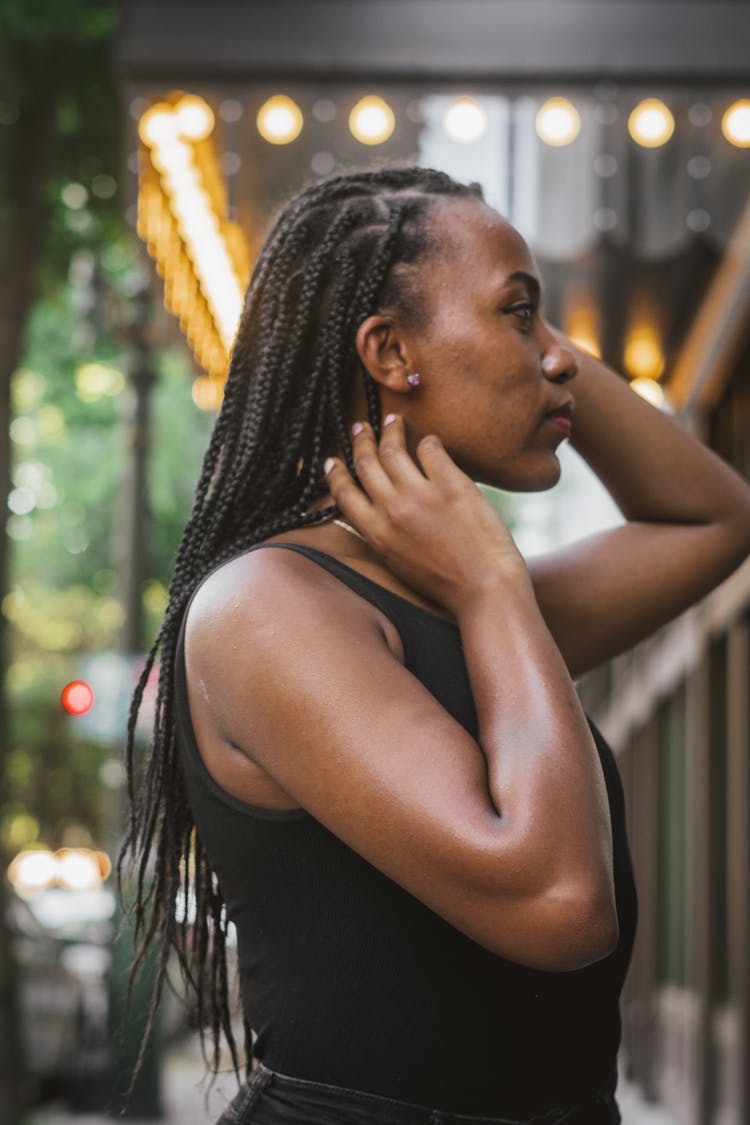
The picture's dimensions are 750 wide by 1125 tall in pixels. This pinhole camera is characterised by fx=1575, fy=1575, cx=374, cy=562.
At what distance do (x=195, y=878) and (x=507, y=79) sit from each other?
395cm

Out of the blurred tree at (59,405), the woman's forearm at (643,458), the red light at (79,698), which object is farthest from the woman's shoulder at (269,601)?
the red light at (79,698)

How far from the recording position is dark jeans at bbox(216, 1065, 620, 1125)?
6.16 feet

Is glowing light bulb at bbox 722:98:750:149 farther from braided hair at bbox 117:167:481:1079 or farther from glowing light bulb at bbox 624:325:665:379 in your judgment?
braided hair at bbox 117:167:481:1079

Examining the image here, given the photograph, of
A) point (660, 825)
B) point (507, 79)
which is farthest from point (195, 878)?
point (660, 825)

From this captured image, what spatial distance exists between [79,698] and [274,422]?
10016 millimetres

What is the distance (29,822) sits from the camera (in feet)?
136

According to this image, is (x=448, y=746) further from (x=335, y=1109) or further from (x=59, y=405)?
(x=59, y=405)

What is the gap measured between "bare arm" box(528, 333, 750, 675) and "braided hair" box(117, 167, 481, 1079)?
1.71 ft

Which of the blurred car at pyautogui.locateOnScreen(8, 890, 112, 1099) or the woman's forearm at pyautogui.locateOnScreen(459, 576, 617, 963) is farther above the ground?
the woman's forearm at pyautogui.locateOnScreen(459, 576, 617, 963)

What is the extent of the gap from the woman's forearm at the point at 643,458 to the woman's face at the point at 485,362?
0.49 meters

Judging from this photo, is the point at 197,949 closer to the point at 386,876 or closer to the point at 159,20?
the point at 386,876

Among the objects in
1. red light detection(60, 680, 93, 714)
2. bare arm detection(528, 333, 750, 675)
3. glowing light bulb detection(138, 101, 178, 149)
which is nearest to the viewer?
bare arm detection(528, 333, 750, 675)

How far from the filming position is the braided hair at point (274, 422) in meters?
2.24

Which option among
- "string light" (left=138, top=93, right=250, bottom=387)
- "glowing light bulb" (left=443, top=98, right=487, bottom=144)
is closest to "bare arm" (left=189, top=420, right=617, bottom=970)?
"string light" (left=138, top=93, right=250, bottom=387)
